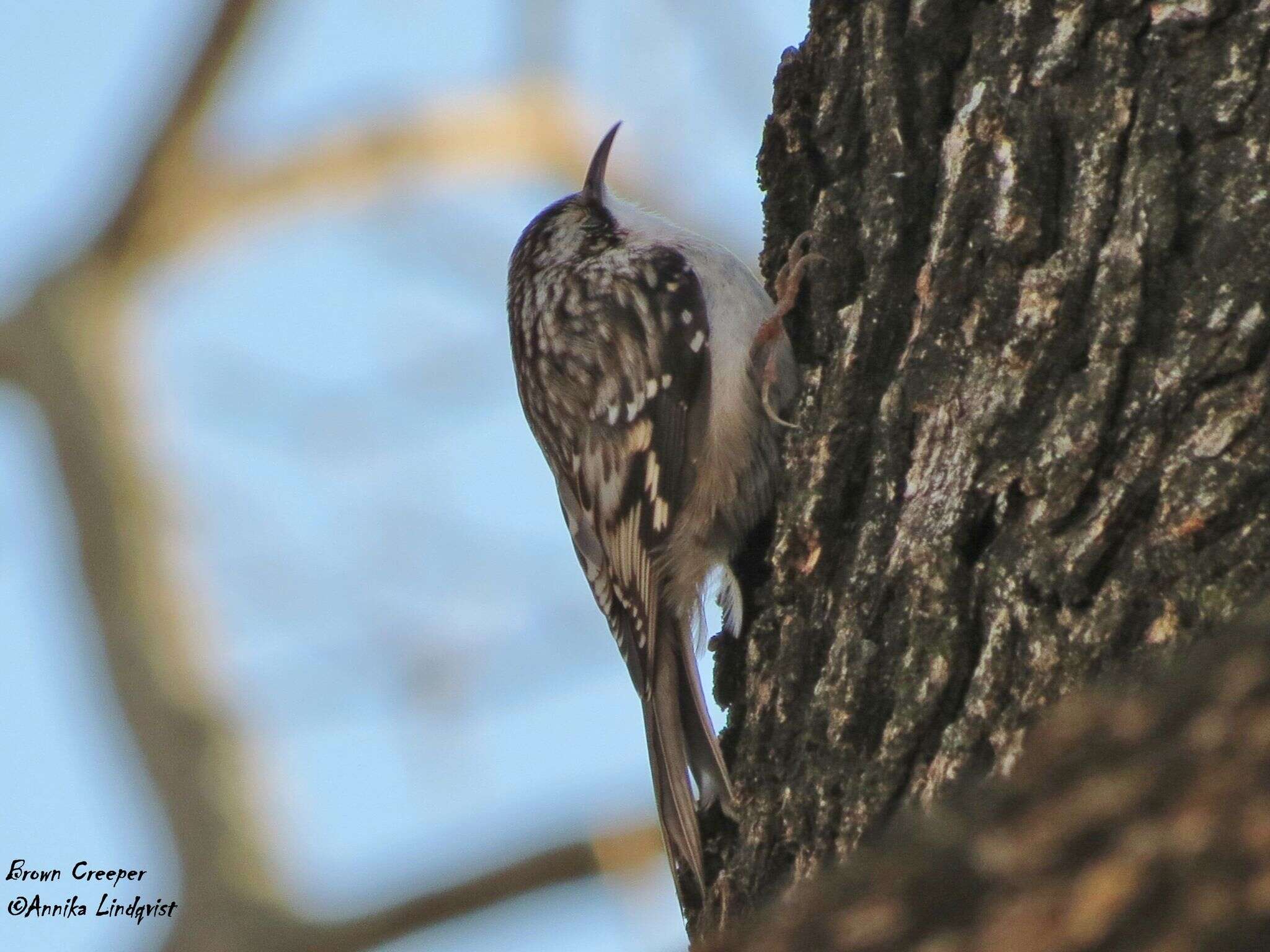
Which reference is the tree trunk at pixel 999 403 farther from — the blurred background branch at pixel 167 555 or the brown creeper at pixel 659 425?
the blurred background branch at pixel 167 555

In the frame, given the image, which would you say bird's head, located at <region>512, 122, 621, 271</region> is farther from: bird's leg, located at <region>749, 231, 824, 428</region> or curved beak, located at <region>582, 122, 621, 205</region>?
bird's leg, located at <region>749, 231, 824, 428</region>

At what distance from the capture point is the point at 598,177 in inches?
155

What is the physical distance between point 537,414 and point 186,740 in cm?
166

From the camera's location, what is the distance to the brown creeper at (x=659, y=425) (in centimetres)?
289

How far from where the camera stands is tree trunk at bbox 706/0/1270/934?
181cm

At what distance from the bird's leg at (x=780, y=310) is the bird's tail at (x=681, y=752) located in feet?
1.66

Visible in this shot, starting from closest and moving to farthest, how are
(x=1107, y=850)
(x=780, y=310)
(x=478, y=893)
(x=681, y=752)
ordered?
(x=1107, y=850), (x=780, y=310), (x=681, y=752), (x=478, y=893)

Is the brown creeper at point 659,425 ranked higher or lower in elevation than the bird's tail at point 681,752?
higher

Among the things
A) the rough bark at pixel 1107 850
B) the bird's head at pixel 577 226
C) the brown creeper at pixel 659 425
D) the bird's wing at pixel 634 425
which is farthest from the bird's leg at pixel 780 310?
the rough bark at pixel 1107 850

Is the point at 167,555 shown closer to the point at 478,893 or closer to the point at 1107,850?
the point at 478,893

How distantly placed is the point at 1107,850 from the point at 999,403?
3.72ft

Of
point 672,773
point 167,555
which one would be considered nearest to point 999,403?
point 672,773

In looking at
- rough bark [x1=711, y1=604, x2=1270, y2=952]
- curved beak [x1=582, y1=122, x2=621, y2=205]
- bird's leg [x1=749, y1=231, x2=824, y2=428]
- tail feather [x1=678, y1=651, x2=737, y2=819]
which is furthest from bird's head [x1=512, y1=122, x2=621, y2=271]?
rough bark [x1=711, y1=604, x2=1270, y2=952]

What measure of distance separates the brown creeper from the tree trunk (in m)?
0.38
